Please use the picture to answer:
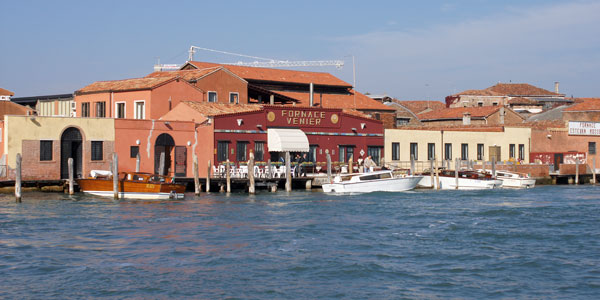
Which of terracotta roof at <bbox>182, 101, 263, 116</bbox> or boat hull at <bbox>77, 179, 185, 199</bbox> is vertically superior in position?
terracotta roof at <bbox>182, 101, 263, 116</bbox>

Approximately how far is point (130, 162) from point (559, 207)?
23.5m

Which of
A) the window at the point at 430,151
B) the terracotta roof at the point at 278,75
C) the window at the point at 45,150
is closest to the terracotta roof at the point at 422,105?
the terracotta roof at the point at 278,75

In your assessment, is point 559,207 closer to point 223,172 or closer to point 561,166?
point 223,172

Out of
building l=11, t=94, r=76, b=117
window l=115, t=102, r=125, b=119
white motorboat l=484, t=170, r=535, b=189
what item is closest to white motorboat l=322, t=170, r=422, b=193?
white motorboat l=484, t=170, r=535, b=189

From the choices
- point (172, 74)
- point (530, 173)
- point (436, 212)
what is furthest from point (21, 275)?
point (530, 173)

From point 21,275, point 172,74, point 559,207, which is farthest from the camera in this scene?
point 172,74

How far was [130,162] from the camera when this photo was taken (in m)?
43.3

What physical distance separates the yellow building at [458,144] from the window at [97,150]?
21.5 m

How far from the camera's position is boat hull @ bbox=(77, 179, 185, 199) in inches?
1480

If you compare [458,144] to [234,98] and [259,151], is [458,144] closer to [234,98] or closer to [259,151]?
[234,98]

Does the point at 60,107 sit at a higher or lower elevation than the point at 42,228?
higher

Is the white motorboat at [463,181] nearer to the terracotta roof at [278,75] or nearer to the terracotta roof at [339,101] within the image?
the terracotta roof at [339,101]

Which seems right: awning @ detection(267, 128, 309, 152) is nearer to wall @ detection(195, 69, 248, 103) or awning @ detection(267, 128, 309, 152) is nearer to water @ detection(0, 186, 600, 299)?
wall @ detection(195, 69, 248, 103)

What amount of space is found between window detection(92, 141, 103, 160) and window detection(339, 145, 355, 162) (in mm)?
16931
